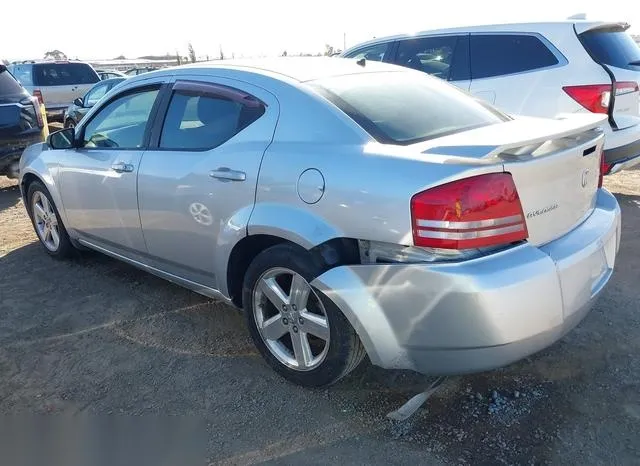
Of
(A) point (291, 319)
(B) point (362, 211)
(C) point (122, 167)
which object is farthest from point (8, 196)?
(B) point (362, 211)

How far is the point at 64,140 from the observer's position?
438cm

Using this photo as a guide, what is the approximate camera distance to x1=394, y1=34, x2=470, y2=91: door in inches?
242

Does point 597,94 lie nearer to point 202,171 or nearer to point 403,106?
point 403,106

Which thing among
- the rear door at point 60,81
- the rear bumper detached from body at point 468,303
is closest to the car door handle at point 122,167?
the rear bumper detached from body at point 468,303

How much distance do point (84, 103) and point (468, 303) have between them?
11681 millimetres

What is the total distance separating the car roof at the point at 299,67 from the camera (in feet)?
10.3

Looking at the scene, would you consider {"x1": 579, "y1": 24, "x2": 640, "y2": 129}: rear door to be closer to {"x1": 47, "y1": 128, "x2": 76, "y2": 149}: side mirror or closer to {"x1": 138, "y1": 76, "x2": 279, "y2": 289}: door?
{"x1": 138, "y1": 76, "x2": 279, "y2": 289}: door

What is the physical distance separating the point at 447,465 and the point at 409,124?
5.12 ft

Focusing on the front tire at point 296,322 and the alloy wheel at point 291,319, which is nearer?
the front tire at point 296,322

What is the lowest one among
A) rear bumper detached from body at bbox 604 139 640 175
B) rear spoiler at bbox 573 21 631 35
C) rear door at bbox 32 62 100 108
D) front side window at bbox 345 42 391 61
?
rear door at bbox 32 62 100 108

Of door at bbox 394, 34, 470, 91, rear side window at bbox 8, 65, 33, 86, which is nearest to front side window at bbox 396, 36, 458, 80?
door at bbox 394, 34, 470, 91

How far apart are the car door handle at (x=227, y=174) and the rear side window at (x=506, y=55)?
154 inches

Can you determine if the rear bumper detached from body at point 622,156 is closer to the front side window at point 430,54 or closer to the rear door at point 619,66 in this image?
the rear door at point 619,66

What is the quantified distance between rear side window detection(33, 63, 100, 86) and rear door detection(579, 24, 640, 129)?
1377 cm
